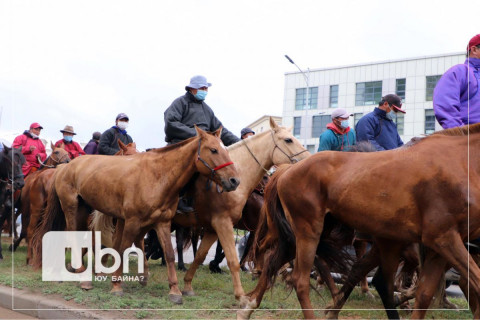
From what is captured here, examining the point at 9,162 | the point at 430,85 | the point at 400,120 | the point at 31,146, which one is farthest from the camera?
the point at 31,146

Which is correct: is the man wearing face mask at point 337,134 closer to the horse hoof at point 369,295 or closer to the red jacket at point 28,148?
the horse hoof at point 369,295

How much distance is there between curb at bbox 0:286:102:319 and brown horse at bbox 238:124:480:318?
6.10ft

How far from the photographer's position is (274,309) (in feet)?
21.3

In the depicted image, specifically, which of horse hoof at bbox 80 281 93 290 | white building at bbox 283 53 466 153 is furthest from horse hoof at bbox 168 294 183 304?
white building at bbox 283 53 466 153

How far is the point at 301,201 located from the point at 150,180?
253cm

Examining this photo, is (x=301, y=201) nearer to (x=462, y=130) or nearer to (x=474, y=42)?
Result: (x=462, y=130)

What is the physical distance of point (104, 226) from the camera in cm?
933

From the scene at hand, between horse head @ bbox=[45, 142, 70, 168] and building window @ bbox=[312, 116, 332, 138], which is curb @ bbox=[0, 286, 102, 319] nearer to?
horse head @ bbox=[45, 142, 70, 168]

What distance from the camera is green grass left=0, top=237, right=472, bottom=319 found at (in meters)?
6.54

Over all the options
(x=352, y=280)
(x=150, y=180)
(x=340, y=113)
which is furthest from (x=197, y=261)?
(x=340, y=113)

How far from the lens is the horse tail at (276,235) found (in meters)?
6.34

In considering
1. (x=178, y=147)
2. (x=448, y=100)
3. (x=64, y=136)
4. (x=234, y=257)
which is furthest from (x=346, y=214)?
(x=64, y=136)

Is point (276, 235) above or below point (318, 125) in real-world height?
below

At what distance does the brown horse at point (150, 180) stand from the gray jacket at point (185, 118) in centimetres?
79
